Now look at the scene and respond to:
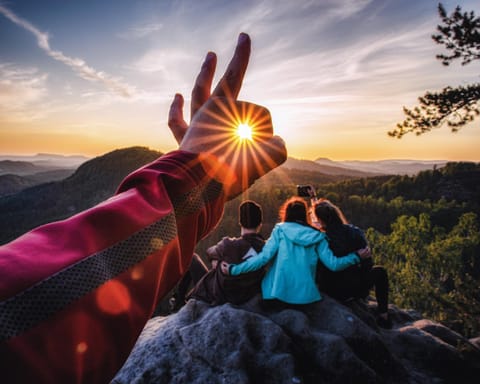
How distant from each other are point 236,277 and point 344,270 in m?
1.71

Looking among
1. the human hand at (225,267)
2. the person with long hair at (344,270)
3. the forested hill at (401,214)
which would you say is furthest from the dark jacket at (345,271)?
the forested hill at (401,214)

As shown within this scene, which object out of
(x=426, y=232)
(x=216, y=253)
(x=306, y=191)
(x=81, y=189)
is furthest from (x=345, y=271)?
(x=81, y=189)

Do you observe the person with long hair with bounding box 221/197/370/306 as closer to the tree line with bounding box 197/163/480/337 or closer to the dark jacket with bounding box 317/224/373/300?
the dark jacket with bounding box 317/224/373/300

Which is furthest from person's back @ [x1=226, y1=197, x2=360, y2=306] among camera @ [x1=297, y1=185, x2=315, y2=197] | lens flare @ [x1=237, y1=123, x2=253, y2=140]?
lens flare @ [x1=237, y1=123, x2=253, y2=140]

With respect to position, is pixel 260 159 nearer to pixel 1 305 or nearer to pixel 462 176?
pixel 1 305

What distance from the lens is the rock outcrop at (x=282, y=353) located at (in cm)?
271

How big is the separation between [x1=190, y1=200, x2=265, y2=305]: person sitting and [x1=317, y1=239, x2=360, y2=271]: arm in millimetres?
937

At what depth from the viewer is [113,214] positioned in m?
0.58

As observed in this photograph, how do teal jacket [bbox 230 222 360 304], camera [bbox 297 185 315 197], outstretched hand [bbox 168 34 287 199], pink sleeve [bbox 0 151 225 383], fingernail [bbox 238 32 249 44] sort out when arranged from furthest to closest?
1. camera [bbox 297 185 315 197]
2. teal jacket [bbox 230 222 360 304]
3. fingernail [bbox 238 32 249 44]
4. outstretched hand [bbox 168 34 287 199]
5. pink sleeve [bbox 0 151 225 383]

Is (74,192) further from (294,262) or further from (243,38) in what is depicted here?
(243,38)

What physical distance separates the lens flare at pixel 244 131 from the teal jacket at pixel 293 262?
3.29 m

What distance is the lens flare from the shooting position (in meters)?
0.98

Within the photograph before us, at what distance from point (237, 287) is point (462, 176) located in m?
66.9

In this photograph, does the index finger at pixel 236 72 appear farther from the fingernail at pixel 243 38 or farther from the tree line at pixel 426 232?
the tree line at pixel 426 232
